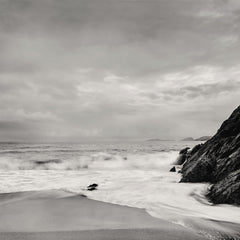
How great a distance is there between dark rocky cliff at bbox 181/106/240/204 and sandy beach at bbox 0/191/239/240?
2.55 m

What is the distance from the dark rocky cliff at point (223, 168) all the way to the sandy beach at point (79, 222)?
100 inches

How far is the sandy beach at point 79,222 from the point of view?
15.5 feet

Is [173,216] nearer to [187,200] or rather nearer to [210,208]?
[210,208]

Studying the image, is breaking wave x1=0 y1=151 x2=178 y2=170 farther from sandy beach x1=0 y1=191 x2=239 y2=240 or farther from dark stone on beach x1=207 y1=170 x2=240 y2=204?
dark stone on beach x1=207 y1=170 x2=240 y2=204

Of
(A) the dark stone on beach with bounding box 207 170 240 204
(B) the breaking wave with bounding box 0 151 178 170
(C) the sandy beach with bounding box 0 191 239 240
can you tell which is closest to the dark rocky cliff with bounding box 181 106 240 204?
(A) the dark stone on beach with bounding box 207 170 240 204

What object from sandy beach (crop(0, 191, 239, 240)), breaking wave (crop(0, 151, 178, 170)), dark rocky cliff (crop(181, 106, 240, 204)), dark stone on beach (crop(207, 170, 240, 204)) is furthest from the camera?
breaking wave (crop(0, 151, 178, 170))

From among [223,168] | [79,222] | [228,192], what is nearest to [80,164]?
[223,168]

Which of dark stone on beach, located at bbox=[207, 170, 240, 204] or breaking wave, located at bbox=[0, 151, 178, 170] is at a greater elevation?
dark stone on beach, located at bbox=[207, 170, 240, 204]

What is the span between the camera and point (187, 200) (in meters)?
7.79

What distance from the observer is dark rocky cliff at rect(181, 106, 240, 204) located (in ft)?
23.3

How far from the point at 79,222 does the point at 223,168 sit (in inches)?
252

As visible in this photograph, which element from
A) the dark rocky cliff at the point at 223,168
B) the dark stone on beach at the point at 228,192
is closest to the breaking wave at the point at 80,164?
the dark rocky cliff at the point at 223,168

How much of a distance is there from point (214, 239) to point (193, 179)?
6083 mm

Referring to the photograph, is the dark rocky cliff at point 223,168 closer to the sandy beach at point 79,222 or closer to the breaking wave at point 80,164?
the sandy beach at point 79,222
